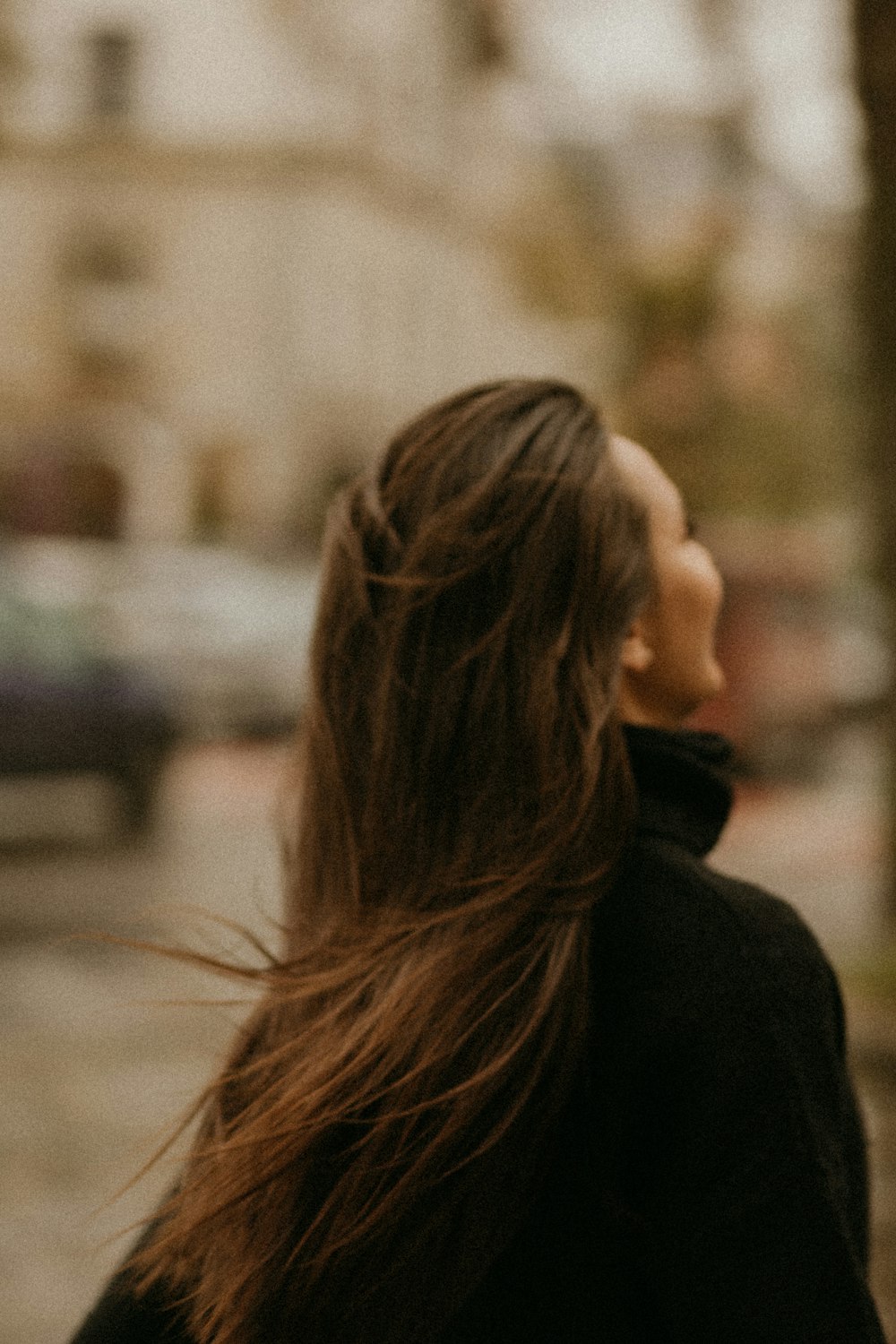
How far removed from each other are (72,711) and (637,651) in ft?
35.7

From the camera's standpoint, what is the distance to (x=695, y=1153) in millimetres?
1379

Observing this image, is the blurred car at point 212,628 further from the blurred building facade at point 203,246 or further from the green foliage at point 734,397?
the blurred building facade at point 203,246

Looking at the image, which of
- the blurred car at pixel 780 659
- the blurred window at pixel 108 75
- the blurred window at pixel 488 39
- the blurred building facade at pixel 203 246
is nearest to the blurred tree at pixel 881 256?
the blurred window at pixel 488 39

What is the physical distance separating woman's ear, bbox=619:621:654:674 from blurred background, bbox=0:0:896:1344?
43 centimetres

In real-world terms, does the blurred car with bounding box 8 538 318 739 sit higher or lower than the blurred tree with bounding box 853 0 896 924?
lower

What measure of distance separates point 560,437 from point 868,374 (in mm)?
6412

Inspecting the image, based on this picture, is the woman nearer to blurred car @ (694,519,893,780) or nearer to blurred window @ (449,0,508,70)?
blurred window @ (449,0,508,70)

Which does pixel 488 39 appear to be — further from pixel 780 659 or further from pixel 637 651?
pixel 637 651

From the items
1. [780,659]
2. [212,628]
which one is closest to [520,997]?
[780,659]

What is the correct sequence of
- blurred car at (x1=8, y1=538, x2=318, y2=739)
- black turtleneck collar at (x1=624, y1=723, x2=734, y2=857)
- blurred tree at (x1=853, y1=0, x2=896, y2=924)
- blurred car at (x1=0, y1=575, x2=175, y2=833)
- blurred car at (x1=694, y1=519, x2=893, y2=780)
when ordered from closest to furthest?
black turtleneck collar at (x1=624, y1=723, x2=734, y2=857), blurred tree at (x1=853, y1=0, x2=896, y2=924), blurred car at (x1=0, y1=575, x2=175, y2=833), blurred car at (x1=694, y1=519, x2=893, y2=780), blurred car at (x1=8, y1=538, x2=318, y2=739)

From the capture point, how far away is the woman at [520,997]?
1.38 meters

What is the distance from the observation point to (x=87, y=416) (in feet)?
107

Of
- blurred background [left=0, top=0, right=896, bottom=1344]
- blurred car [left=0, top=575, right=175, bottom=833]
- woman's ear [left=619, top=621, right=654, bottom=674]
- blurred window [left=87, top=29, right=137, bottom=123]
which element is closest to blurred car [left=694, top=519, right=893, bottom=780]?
blurred background [left=0, top=0, right=896, bottom=1344]

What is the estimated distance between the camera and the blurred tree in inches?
293
